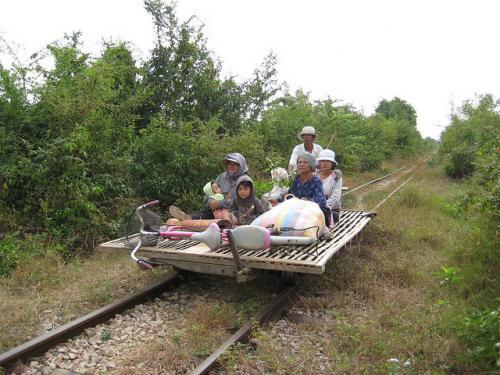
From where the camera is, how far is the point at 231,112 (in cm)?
1248

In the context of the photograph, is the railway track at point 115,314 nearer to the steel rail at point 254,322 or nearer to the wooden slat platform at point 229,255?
the steel rail at point 254,322

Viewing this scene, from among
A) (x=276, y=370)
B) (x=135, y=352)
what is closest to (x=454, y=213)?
(x=276, y=370)

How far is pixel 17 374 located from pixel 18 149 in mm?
4174

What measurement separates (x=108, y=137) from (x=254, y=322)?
5202 millimetres

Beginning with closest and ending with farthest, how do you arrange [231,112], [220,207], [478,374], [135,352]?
[478,374] → [135,352] → [220,207] → [231,112]

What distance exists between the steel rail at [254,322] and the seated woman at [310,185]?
1118mm

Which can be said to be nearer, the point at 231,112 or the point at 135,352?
the point at 135,352

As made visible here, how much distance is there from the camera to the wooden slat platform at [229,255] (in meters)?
4.00

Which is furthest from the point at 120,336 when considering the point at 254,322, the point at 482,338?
the point at 482,338

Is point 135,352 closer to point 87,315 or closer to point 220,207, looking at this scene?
point 87,315

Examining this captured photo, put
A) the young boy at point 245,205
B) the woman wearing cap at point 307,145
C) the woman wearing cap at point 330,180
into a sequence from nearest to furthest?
the young boy at point 245,205 → the woman wearing cap at point 330,180 → the woman wearing cap at point 307,145

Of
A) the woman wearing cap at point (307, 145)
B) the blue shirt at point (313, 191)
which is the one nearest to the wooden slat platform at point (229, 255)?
the blue shirt at point (313, 191)

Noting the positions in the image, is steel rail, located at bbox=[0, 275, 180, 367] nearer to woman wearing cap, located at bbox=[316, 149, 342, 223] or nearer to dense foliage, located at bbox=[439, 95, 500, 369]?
woman wearing cap, located at bbox=[316, 149, 342, 223]

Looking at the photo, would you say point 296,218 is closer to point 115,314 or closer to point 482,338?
point 482,338
